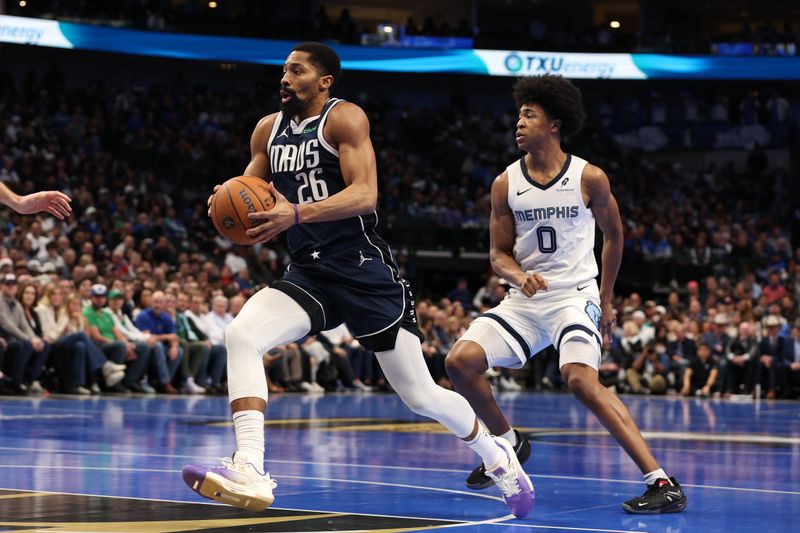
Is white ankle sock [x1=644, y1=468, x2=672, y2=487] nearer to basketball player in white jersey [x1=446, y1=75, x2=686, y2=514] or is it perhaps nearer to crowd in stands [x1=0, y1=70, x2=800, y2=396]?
basketball player in white jersey [x1=446, y1=75, x2=686, y2=514]

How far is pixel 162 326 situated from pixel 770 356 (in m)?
9.54

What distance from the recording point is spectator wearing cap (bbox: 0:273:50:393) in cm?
1522

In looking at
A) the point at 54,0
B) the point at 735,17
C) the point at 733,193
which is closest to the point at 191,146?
the point at 54,0

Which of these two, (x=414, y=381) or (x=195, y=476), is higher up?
(x=414, y=381)

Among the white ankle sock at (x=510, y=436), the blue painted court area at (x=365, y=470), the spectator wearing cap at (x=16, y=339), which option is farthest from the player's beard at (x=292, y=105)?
the spectator wearing cap at (x=16, y=339)

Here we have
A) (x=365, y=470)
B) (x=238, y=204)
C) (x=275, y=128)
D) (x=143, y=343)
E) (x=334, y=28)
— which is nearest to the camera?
(x=238, y=204)

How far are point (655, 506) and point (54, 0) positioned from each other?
1040 inches

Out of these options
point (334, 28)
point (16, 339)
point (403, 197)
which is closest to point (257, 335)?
point (16, 339)

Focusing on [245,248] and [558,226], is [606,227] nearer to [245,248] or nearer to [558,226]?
[558,226]

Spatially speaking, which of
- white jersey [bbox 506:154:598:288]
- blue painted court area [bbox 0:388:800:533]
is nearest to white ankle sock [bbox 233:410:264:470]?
blue painted court area [bbox 0:388:800:533]

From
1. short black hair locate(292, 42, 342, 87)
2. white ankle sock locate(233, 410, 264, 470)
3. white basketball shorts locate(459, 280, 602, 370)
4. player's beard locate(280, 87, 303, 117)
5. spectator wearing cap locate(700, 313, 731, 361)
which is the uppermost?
short black hair locate(292, 42, 342, 87)

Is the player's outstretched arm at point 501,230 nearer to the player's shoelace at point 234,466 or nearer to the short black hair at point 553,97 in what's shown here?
the short black hair at point 553,97

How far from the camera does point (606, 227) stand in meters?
7.10

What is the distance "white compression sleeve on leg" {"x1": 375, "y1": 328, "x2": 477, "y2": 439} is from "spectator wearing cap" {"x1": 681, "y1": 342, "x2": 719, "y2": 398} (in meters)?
14.7
